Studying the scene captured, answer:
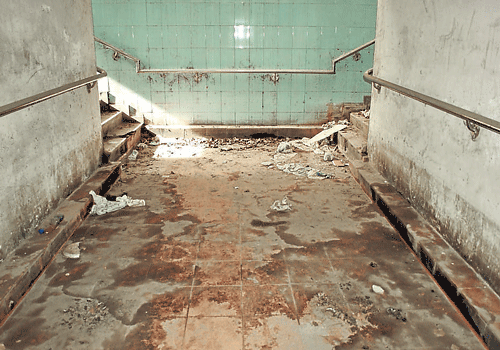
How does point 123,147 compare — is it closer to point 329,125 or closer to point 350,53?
point 329,125

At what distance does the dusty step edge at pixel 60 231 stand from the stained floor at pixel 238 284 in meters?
0.07

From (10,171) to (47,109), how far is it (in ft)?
2.79

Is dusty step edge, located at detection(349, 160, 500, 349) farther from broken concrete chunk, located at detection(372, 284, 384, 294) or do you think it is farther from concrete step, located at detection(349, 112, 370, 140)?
concrete step, located at detection(349, 112, 370, 140)

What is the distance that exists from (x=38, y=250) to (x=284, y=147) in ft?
14.0

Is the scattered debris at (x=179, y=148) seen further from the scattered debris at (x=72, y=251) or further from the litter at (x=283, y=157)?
the scattered debris at (x=72, y=251)

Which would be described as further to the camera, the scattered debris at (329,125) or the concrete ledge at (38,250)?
the scattered debris at (329,125)

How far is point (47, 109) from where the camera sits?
12.0 ft

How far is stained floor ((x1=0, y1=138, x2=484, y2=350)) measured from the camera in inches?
96.1

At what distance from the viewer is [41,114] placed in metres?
3.53

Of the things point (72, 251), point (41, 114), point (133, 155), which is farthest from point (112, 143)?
point (72, 251)

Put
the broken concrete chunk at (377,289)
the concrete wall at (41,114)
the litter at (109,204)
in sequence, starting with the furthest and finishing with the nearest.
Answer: the litter at (109,204) < the concrete wall at (41,114) < the broken concrete chunk at (377,289)

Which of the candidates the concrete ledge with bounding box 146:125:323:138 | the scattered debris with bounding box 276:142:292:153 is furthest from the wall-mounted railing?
the scattered debris with bounding box 276:142:292:153

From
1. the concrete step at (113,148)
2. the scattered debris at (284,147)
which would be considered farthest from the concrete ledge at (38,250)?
the scattered debris at (284,147)

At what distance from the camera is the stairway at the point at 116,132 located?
559 cm
